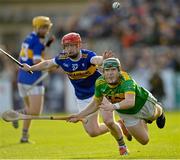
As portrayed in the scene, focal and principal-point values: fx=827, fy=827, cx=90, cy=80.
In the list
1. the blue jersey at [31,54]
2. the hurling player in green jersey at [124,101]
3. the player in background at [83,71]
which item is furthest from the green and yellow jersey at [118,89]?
the blue jersey at [31,54]

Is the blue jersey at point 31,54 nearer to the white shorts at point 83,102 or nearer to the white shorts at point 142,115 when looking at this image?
the white shorts at point 83,102

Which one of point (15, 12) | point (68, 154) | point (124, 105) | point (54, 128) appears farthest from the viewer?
point (15, 12)

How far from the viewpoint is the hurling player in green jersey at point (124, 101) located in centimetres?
1321

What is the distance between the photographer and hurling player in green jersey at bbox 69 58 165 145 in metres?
13.2

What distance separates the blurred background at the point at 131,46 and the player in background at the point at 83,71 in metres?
13.5

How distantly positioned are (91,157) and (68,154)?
1.03m

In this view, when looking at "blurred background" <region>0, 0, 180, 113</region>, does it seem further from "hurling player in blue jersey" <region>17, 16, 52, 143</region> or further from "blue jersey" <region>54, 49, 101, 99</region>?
"blue jersey" <region>54, 49, 101, 99</region>

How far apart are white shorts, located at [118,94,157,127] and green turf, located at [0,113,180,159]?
1.81ft

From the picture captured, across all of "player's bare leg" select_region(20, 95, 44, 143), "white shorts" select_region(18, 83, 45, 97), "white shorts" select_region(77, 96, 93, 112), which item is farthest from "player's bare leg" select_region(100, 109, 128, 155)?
"white shorts" select_region(18, 83, 45, 97)

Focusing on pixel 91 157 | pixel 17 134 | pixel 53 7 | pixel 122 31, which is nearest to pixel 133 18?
pixel 122 31

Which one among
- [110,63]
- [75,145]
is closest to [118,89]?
[110,63]

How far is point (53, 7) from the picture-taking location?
1522 inches

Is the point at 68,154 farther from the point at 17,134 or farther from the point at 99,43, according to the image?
the point at 99,43

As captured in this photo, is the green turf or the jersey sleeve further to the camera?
the green turf
